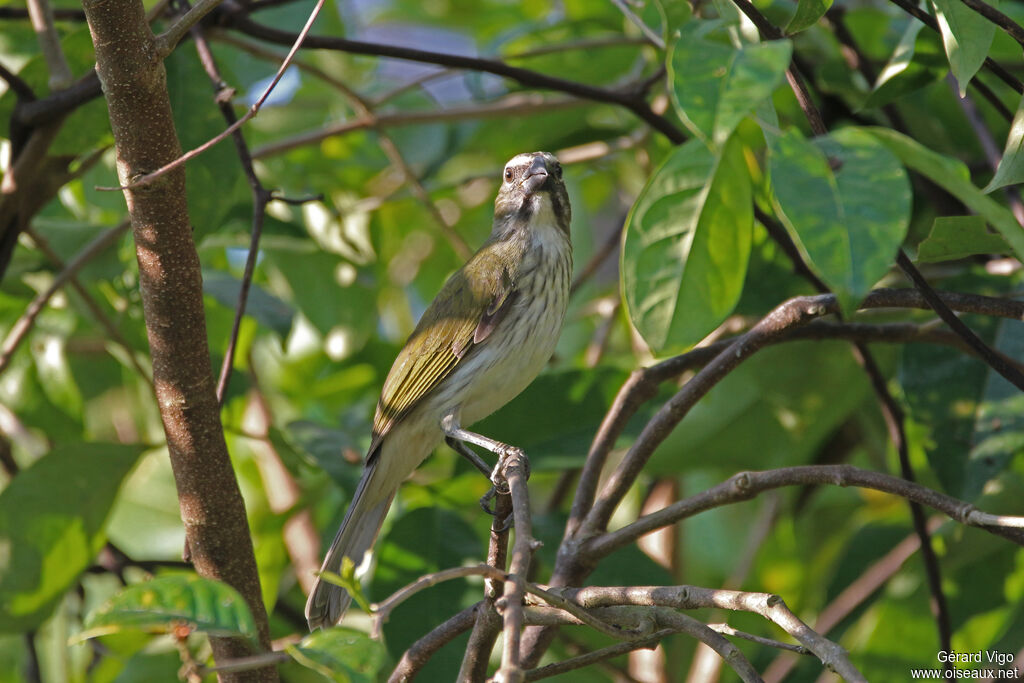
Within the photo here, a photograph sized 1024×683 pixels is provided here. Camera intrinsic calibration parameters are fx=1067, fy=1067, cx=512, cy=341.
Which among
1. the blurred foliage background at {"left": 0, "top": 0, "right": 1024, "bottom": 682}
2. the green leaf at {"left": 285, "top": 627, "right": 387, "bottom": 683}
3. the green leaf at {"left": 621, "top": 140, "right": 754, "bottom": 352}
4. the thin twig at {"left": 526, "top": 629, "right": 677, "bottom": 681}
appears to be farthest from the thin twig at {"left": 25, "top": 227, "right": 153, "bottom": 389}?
the green leaf at {"left": 621, "top": 140, "right": 754, "bottom": 352}

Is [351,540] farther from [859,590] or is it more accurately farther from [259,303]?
[859,590]

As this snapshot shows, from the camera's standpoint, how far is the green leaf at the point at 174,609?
113 centimetres

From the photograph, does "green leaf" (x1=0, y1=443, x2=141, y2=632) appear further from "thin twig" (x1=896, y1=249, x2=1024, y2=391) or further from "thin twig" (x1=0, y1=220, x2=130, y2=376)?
"thin twig" (x1=896, y1=249, x2=1024, y2=391)

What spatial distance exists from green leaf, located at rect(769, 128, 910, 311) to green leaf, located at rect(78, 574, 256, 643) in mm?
736

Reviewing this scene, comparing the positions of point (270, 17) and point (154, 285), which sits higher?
point (270, 17)

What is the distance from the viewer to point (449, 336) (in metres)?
2.91

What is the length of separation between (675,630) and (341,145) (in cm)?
273

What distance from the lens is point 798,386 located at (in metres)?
2.65

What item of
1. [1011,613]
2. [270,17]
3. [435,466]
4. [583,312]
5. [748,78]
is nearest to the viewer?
[748,78]

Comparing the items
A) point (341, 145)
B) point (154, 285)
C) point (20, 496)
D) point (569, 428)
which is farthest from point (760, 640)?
point (341, 145)

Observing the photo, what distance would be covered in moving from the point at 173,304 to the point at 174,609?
0.70m

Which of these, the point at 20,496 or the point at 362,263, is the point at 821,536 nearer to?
the point at 362,263

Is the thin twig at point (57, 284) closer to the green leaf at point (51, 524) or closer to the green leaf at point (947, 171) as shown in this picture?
the green leaf at point (51, 524)

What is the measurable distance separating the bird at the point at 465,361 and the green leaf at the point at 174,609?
53.2 inches
